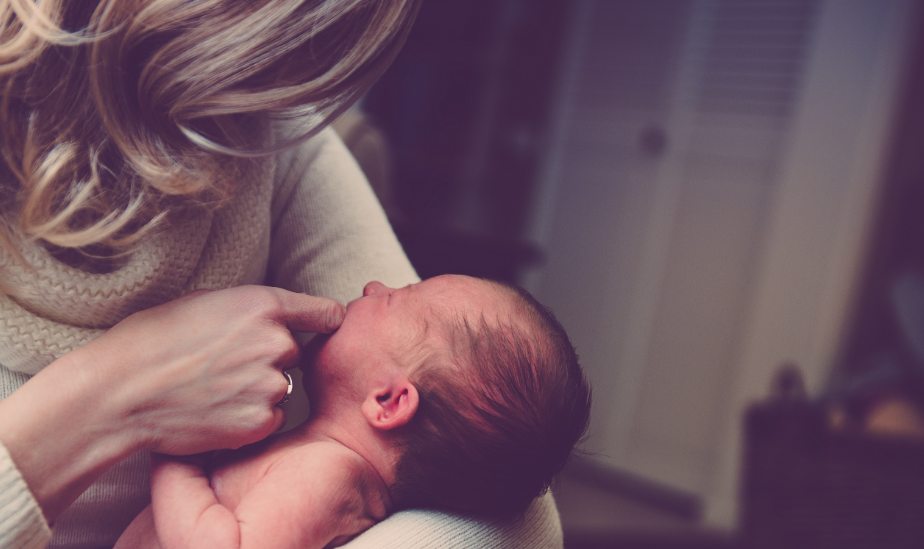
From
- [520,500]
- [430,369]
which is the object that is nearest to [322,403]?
[430,369]

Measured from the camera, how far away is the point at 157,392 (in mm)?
623

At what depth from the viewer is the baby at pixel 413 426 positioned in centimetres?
66

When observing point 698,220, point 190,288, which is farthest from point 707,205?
point 190,288

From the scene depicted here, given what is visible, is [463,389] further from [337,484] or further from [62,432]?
[62,432]

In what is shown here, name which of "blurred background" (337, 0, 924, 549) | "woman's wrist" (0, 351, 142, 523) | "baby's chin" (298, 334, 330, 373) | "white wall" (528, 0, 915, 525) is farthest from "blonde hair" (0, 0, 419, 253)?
"white wall" (528, 0, 915, 525)

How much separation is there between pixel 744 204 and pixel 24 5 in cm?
259

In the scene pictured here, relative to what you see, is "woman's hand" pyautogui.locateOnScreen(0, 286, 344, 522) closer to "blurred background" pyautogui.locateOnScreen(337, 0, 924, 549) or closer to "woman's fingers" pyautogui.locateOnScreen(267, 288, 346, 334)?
"woman's fingers" pyautogui.locateOnScreen(267, 288, 346, 334)

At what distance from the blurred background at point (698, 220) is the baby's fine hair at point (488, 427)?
0.91 meters

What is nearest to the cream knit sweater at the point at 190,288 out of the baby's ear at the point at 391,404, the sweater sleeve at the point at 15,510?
the sweater sleeve at the point at 15,510

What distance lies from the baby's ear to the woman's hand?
0.34 ft

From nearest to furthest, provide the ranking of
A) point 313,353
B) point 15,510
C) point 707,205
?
point 15,510, point 313,353, point 707,205

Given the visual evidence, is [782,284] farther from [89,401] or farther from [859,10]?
[89,401]

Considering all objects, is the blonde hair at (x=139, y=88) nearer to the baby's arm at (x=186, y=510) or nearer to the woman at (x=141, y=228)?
the woman at (x=141, y=228)

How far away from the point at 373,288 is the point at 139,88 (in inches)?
14.1
